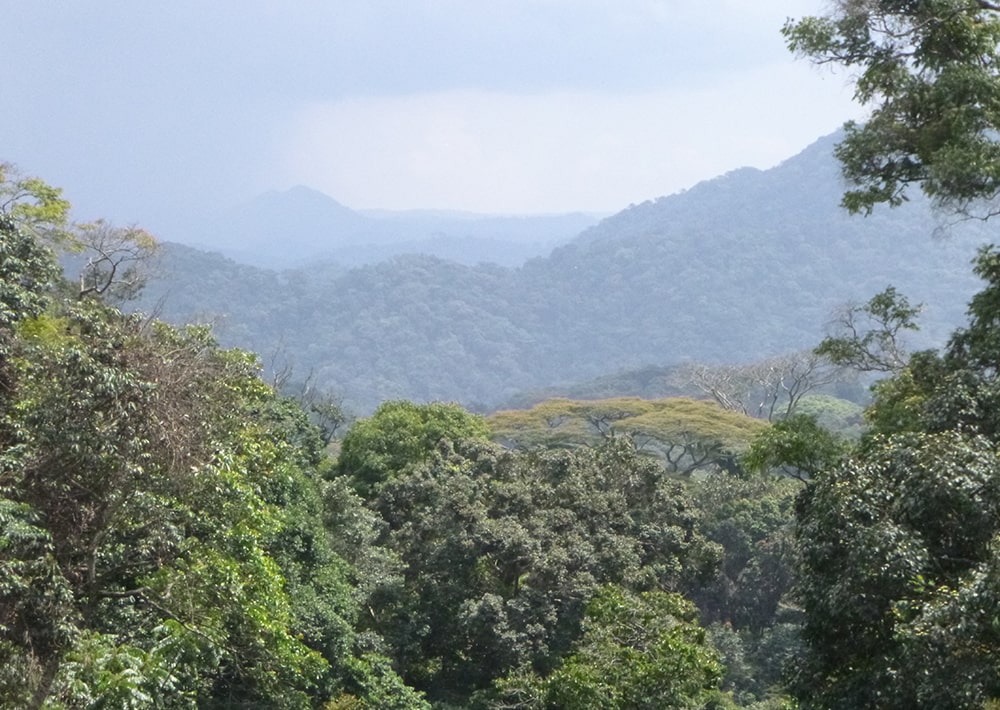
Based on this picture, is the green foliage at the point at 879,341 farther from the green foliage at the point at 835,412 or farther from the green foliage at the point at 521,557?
the green foliage at the point at 835,412

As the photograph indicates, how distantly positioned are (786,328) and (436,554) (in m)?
186

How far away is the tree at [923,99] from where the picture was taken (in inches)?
367

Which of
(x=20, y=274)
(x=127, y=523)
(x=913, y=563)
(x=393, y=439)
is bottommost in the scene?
(x=393, y=439)

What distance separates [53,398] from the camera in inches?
313

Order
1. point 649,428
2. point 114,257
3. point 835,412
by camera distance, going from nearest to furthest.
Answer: point 114,257, point 649,428, point 835,412

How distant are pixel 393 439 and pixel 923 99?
2017 centimetres

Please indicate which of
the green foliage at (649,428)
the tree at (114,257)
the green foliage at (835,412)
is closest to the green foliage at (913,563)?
the tree at (114,257)

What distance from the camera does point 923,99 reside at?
10.1 meters

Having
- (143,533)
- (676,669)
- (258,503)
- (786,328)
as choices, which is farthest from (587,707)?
(786,328)

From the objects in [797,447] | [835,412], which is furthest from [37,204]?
[835,412]

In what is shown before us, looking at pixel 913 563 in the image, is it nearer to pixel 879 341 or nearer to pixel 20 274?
pixel 879 341

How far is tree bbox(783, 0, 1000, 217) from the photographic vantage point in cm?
933

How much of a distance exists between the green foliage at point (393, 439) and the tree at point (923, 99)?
704 inches

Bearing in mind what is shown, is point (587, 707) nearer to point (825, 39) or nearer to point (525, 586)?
point (525, 586)
